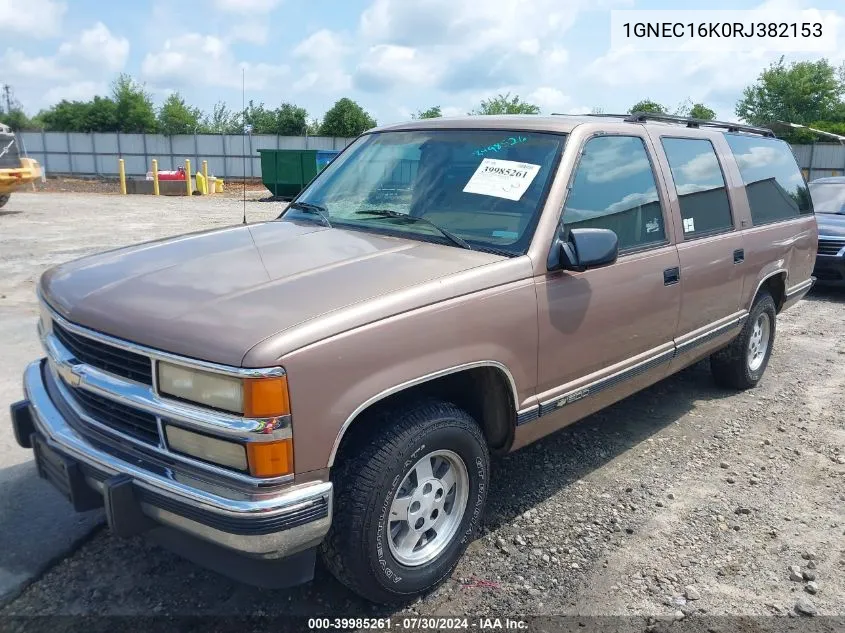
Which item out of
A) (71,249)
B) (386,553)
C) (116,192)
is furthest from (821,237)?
(116,192)

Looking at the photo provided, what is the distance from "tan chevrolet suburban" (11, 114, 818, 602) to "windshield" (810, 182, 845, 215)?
7.24m

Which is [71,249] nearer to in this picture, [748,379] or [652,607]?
[748,379]

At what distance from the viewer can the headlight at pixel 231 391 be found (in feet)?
7.26

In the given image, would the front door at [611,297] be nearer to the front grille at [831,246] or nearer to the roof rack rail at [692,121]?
the roof rack rail at [692,121]

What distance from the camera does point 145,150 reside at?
36.0 metres

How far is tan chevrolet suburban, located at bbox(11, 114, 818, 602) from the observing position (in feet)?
7.60

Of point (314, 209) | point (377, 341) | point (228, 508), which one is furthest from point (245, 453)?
point (314, 209)

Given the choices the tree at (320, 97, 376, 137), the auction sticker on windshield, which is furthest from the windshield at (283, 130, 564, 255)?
the tree at (320, 97, 376, 137)

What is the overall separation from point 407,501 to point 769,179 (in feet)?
14.2

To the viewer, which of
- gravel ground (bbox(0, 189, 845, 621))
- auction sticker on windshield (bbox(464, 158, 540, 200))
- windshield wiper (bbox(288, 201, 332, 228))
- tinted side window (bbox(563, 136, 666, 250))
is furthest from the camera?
windshield wiper (bbox(288, 201, 332, 228))

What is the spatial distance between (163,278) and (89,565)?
1.39m

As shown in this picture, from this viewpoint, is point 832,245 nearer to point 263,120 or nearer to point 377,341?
point 377,341

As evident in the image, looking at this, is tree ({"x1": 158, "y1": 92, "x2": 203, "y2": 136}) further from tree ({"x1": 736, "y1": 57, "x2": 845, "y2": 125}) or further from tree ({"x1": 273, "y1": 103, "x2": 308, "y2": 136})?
tree ({"x1": 736, "y1": 57, "x2": 845, "y2": 125})

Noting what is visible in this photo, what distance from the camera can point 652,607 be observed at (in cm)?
296
